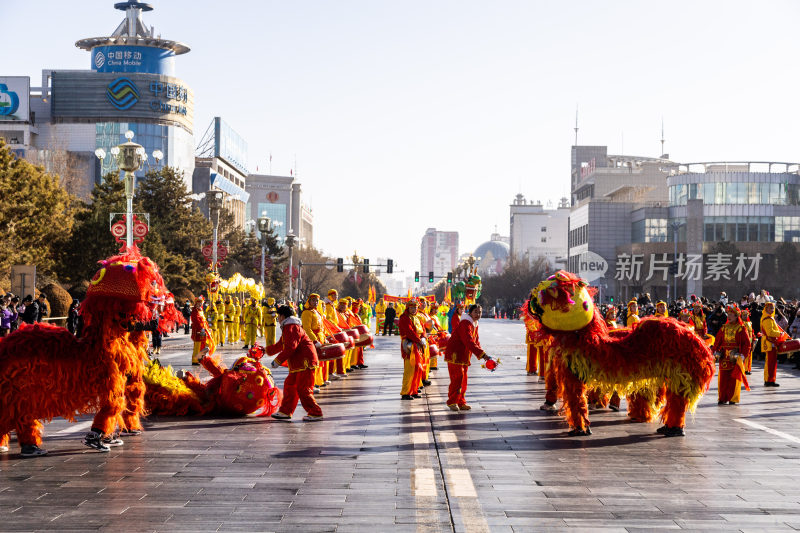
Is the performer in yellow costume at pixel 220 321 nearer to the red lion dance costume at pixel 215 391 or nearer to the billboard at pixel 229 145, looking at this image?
the red lion dance costume at pixel 215 391

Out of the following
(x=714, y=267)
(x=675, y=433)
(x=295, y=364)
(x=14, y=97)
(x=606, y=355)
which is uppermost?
(x=14, y=97)

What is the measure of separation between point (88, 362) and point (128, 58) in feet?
309

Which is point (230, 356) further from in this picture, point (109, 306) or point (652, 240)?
point (652, 240)

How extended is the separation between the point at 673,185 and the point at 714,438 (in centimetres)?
9075

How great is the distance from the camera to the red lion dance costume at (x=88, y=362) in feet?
32.4

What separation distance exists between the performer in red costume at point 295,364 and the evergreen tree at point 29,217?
2579 cm

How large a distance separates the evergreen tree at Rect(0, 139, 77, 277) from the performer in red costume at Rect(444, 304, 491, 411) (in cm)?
2614

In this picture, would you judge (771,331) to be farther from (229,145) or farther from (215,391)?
(229,145)

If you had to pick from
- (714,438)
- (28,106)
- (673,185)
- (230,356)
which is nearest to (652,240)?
(673,185)

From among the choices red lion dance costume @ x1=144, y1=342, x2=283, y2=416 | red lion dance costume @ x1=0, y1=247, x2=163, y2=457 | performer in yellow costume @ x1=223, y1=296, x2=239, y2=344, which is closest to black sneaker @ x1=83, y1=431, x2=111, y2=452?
red lion dance costume @ x1=0, y1=247, x2=163, y2=457

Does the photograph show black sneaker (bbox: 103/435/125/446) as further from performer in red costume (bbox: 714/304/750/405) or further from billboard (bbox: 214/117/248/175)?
billboard (bbox: 214/117/248/175)

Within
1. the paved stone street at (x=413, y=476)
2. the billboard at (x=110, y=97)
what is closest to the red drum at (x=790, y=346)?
the paved stone street at (x=413, y=476)

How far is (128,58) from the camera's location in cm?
9812

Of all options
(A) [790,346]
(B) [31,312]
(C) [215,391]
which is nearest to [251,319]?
(B) [31,312]
